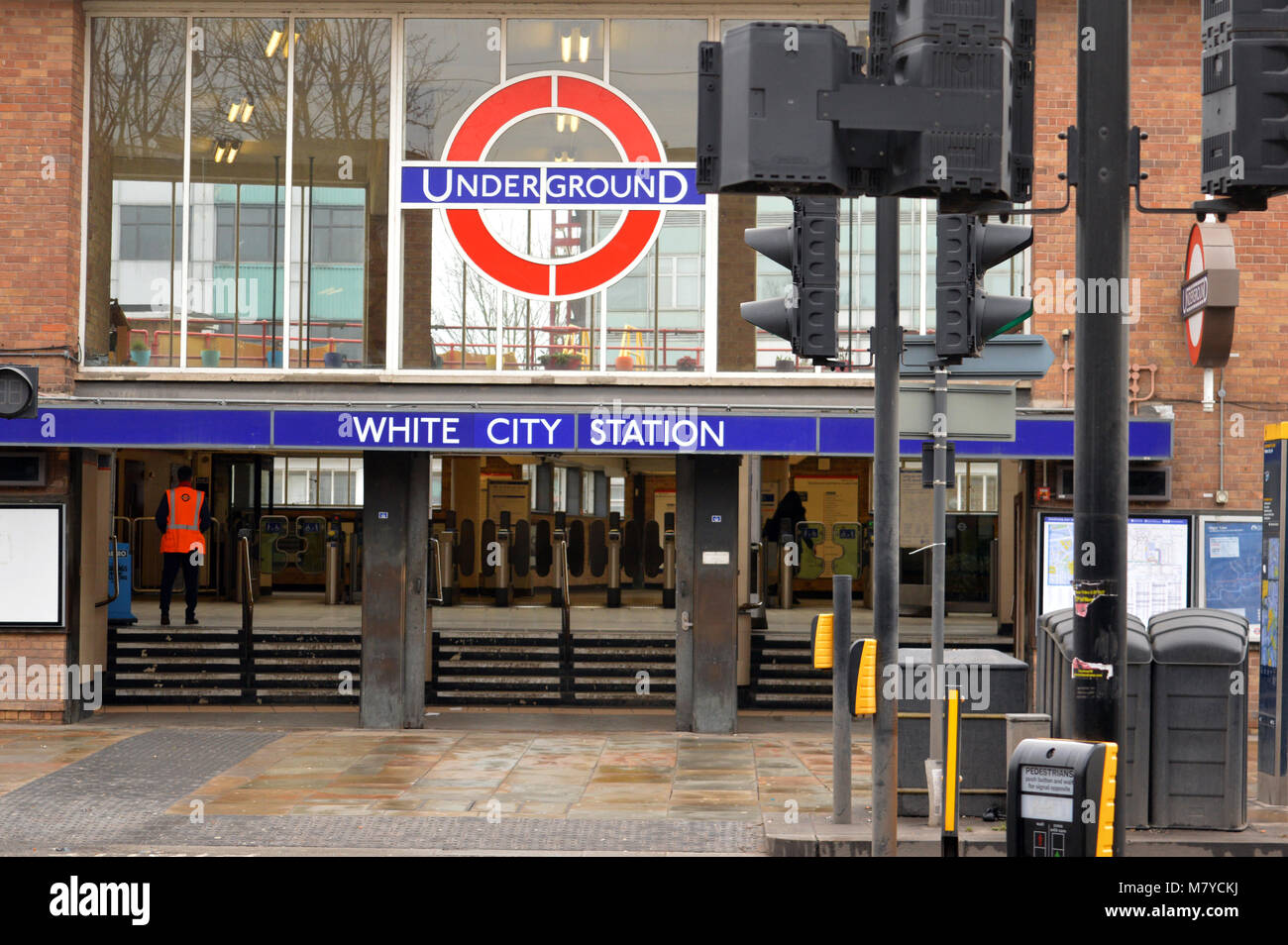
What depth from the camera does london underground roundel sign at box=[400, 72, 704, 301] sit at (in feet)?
46.8

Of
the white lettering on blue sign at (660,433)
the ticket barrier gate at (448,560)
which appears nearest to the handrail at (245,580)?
the ticket barrier gate at (448,560)

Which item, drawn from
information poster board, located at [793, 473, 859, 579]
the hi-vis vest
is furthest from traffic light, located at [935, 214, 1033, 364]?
information poster board, located at [793, 473, 859, 579]

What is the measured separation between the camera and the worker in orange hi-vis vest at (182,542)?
Result: 17656 mm

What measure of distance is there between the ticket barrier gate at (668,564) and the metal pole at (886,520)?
12.2 meters

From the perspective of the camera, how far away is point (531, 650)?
15.9 metres

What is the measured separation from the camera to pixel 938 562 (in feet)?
31.9

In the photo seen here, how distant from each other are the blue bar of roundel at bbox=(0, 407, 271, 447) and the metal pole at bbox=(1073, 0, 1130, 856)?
9649 mm

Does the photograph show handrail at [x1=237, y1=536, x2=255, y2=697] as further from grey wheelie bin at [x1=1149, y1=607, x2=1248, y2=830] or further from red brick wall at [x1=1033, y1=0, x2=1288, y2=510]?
grey wheelie bin at [x1=1149, y1=607, x2=1248, y2=830]

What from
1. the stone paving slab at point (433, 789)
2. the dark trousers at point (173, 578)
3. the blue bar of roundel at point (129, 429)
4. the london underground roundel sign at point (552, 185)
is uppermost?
the london underground roundel sign at point (552, 185)

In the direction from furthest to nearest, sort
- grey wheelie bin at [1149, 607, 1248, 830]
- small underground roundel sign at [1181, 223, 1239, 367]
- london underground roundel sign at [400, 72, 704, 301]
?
london underground roundel sign at [400, 72, 704, 301], small underground roundel sign at [1181, 223, 1239, 367], grey wheelie bin at [1149, 607, 1248, 830]

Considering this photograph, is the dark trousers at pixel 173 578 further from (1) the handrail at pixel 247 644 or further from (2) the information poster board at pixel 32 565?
(2) the information poster board at pixel 32 565

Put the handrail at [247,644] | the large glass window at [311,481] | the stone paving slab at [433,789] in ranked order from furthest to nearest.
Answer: the large glass window at [311,481], the handrail at [247,644], the stone paving slab at [433,789]

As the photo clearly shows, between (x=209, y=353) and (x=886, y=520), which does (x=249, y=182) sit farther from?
(x=886, y=520)

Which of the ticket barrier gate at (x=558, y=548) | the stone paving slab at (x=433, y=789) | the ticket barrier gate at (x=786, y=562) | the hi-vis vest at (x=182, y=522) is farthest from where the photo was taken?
the ticket barrier gate at (x=786, y=562)
